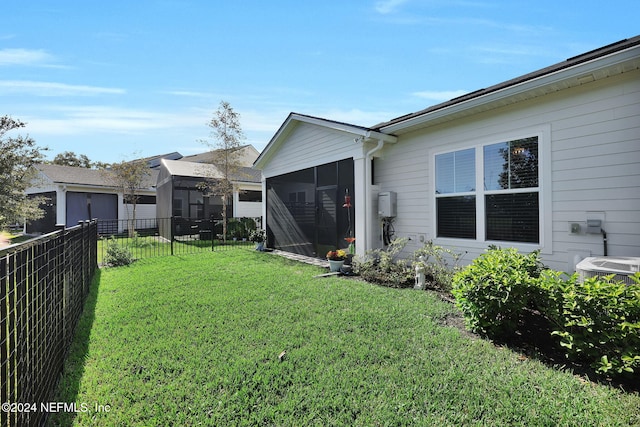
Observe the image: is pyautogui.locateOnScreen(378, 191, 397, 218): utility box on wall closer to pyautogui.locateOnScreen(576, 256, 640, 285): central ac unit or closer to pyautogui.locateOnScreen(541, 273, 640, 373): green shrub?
pyautogui.locateOnScreen(576, 256, 640, 285): central ac unit

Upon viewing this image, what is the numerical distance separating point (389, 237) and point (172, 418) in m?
5.59

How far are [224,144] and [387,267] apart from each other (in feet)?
34.9

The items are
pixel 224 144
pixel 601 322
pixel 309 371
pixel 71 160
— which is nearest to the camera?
pixel 601 322

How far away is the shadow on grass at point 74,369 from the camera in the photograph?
6.82 ft

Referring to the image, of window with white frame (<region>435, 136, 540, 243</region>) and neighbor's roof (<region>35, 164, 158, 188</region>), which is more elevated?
neighbor's roof (<region>35, 164, 158, 188</region>)

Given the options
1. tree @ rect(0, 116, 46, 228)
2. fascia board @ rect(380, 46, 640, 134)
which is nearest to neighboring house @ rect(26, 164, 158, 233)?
tree @ rect(0, 116, 46, 228)

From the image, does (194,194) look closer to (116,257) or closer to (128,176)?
(128,176)

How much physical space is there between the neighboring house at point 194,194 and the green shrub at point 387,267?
31.2 feet

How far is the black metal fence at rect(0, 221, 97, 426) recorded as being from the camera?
1402mm

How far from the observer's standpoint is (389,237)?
22.6 ft

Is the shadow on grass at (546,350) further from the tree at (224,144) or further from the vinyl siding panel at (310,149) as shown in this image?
the tree at (224,144)

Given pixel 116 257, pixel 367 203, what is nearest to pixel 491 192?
pixel 367 203

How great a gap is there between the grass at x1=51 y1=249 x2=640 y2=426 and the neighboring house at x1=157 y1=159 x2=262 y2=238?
10743mm

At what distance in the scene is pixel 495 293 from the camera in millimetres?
3098
